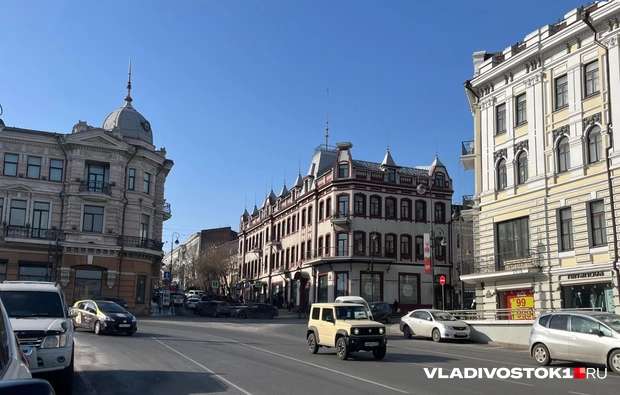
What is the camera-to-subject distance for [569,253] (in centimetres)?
2697

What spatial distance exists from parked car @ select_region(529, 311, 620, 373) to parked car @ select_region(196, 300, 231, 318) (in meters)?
35.0

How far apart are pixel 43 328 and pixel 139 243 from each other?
38221 millimetres

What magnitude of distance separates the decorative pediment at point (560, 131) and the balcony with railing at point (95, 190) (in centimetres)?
3336

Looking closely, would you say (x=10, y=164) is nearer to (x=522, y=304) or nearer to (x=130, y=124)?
(x=130, y=124)

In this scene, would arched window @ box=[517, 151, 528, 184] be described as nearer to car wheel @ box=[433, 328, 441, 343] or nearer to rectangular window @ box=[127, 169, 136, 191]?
car wheel @ box=[433, 328, 441, 343]

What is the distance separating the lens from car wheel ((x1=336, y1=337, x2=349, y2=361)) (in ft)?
56.6

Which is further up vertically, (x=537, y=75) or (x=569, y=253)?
(x=537, y=75)

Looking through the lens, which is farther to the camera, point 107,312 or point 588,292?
point 588,292

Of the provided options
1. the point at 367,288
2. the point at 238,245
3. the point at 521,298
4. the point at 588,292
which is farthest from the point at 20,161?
→ the point at 238,245

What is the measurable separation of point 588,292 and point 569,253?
1.94 meters

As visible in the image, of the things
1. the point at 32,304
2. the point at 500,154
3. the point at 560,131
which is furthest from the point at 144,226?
the point at 32,304

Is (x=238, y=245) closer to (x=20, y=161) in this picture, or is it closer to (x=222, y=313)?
(x=222, y=313)

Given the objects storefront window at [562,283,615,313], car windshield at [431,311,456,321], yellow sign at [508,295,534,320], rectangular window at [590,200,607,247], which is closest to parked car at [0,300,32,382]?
storefront window at [562,283,615,313]

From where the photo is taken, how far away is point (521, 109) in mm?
30922
